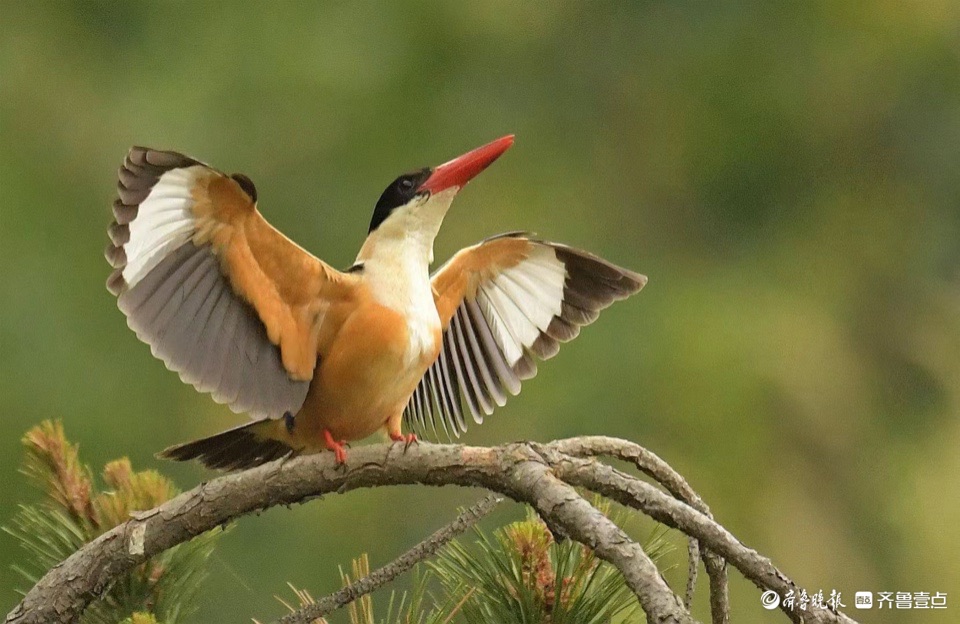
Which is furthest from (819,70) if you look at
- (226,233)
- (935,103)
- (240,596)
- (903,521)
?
(226,233)

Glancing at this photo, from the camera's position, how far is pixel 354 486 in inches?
62.5

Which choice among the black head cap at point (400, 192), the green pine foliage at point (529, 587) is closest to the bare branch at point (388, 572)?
the green pine foliage at point (529, 587)

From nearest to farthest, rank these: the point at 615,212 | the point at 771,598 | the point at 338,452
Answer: the point at 771,598 < the point at 338,452 < the point at 615,212

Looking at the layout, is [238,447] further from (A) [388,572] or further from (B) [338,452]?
(A) [388,572]

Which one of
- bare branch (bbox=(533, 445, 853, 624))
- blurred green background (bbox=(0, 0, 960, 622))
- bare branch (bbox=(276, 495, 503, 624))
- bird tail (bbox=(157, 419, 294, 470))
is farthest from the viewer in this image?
blurred green background (bbox=(0, 0, 960, 622))

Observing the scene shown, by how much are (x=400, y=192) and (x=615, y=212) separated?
11.2 ft

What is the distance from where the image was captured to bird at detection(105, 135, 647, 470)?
1.80 m

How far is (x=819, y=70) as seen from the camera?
18.5 ft

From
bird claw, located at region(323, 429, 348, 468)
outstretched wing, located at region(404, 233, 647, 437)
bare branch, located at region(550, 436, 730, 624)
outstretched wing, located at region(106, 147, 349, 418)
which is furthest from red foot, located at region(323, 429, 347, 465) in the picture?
outstretched wing, located at region(404, 233, 647, 437)

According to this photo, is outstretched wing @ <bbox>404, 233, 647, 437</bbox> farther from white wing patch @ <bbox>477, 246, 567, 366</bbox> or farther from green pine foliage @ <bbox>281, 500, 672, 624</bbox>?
green pine foliage @ <bbox>281, 500, 672, 624</bbox>

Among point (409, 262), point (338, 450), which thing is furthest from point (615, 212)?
point (338, 450)

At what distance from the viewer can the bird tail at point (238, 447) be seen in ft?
6.68

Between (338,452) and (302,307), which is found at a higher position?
(302,307)

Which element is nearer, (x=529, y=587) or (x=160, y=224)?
(x=529, y=587)
